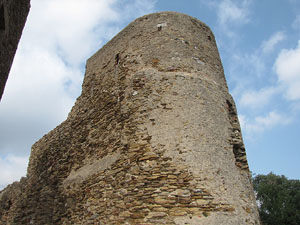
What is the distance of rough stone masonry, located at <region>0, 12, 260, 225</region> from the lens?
4941 millimetres

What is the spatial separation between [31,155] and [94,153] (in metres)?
5.07

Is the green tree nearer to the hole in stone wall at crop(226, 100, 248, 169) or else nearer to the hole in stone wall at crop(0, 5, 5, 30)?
the hole in stone wall at crop(226, 100, 248, 169)

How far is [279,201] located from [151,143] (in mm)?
22260

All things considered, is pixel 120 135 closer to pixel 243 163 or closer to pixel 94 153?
pixel 94 153

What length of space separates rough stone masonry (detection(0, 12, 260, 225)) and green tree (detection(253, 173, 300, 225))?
1994 cm

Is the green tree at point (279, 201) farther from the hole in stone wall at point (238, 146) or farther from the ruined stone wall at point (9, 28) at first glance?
the ruined stone wall at point (9, 28)

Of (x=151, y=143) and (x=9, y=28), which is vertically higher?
(x=9, y=28)

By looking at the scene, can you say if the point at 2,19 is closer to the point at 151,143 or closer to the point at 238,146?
the point at 151,143

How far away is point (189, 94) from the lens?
5934mm

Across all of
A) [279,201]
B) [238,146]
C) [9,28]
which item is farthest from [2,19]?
[279,201]

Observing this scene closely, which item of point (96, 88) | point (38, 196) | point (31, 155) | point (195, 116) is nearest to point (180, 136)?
point (195, 116)

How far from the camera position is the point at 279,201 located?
2336 centimetres

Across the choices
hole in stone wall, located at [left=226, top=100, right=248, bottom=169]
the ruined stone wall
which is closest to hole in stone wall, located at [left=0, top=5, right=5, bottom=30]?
the ruined stone wall

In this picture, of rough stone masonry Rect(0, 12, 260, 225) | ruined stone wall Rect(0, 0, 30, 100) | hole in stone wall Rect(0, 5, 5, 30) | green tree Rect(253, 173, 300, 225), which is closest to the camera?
hole in stone wall Rect(0, 5, 5, 30)
